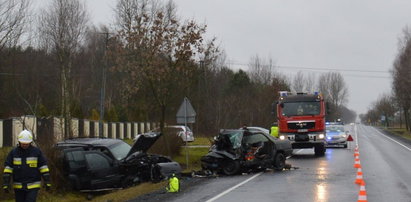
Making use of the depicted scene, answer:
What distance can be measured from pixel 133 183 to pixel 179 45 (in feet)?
25.3

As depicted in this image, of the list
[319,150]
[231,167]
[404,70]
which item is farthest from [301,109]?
[404,70]

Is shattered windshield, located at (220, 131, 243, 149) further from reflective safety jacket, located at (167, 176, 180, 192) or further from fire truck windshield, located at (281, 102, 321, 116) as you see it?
fire truck windshield, located at (281, 102, 321, 116)

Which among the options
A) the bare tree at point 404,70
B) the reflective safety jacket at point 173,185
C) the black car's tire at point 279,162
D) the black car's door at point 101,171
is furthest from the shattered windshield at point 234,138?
the bare tree at point 404,70

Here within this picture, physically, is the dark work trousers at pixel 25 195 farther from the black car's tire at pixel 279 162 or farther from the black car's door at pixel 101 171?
the black car's tire at pixel 279 162

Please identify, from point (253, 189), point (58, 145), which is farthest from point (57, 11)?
Answer: point (253, 189)

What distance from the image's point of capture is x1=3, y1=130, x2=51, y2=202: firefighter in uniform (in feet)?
30.5

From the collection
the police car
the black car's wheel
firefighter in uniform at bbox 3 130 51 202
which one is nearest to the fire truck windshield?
the black car's wheel

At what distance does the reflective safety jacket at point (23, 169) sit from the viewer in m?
9.30

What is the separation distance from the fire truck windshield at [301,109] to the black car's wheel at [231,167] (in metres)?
8.57

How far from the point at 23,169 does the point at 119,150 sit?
7267mm

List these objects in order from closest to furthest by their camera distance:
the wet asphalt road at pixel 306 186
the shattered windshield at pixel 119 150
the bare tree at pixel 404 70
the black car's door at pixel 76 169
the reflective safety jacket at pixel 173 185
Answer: the wet asphalt road at pixel 306 186 < the reflective safety jacket at pixel 173 185 < the black car's door at pixel 76 169 < the shattered windshield at pixel 119 150 < the bare tree at pixel 404 70

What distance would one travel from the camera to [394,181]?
1590cm

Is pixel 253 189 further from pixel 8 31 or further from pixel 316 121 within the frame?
pixel 8 31

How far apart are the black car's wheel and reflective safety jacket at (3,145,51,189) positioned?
10.3 metres
